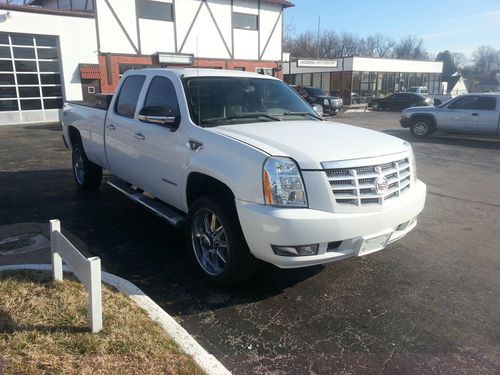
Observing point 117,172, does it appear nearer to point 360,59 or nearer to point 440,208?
point 440,208

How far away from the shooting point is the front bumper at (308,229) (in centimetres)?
335

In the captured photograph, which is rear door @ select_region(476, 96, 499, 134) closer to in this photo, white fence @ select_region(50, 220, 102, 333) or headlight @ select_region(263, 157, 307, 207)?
headlight @ select_region(263, 157, 307, 207)

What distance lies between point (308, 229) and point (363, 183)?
2.12 ft

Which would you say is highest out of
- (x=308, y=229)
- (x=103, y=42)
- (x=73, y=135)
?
(x=103, y=42)

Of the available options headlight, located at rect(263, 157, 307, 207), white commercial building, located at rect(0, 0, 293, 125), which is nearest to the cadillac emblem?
headlight, located at rect(263, 157, 307, 207)

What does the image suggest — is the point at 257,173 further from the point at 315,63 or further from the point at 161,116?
the point at 315,63

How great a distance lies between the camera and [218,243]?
160 inches

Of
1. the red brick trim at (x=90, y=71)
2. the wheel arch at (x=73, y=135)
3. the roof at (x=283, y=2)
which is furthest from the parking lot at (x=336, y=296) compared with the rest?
the roof at (x=283, y=2)

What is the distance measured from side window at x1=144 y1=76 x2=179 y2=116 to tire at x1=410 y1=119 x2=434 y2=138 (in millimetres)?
13440

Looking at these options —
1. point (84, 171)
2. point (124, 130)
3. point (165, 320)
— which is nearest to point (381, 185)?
point (165, 320)

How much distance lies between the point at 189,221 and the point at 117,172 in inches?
88.4

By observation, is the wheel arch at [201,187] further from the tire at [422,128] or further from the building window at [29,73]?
the building window at [29,73]

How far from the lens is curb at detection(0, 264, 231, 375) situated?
2914 millimetres

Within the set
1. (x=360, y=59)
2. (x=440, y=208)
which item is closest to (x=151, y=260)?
(x=440, y=208)
